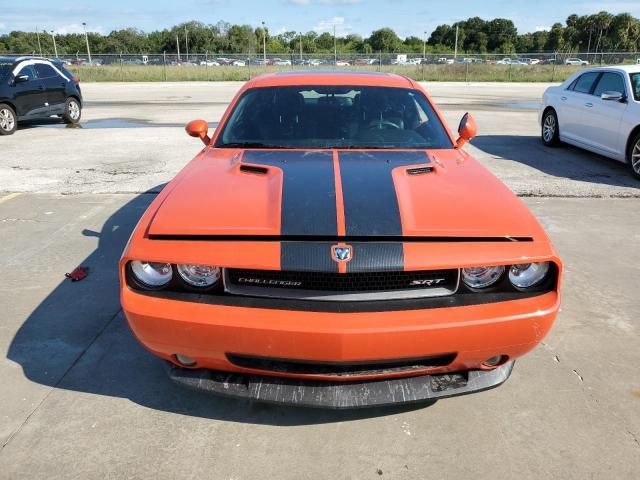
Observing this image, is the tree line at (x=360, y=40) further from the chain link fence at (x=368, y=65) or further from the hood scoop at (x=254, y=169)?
the hood scoop at (x=254, y=169)

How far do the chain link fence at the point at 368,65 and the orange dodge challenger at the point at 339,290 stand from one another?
32.5 metres

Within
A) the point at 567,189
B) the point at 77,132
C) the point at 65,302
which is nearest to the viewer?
the point at 65,302

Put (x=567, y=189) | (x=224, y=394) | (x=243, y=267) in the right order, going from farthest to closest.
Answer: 1. (x=567, y=189)
2. (x=224, y=394)
3. (x=243, y=267)

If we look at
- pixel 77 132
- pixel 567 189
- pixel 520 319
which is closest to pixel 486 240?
pixel 520 319

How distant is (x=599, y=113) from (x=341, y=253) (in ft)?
24.7

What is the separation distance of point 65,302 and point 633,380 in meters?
3.65

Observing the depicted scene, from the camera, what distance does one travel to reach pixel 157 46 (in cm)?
10125

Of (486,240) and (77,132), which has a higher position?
(486,240)

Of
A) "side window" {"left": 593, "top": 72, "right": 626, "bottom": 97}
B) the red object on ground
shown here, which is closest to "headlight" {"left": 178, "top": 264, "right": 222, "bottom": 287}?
the red object on ground

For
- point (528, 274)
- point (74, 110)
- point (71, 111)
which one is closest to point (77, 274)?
point (528, 274)

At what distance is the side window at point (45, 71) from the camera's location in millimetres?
12000

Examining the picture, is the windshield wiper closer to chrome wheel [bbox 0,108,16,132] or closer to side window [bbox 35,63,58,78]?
chrome wheel [bbox 0,108,16,132]

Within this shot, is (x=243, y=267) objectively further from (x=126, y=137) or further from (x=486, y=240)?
(x=126, y=137)

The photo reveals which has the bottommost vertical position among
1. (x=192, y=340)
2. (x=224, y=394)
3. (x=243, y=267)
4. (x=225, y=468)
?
(x=225, y=468)
